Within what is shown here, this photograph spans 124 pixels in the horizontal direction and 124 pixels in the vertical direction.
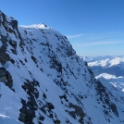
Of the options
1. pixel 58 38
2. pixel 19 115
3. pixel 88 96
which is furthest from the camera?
pixel 58 38

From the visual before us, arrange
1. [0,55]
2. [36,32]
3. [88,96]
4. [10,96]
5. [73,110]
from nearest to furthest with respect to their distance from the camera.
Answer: [10,96] < [0,55] < [73,110] < [88,96] < [36,32]

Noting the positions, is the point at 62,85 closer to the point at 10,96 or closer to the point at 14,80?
the point at 14,80

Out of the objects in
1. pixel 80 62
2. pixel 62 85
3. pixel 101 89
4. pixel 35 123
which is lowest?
pixel 35 123

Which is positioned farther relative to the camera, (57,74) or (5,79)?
(57,74)

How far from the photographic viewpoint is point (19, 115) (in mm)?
19672

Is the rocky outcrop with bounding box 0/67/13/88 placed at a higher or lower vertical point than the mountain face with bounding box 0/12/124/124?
lower

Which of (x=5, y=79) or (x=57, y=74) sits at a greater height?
(x=57, y=74)

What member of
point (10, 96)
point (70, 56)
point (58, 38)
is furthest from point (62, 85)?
point (10, 96)

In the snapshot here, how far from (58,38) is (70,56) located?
11344 mm

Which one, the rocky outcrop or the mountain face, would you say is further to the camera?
the mountain face

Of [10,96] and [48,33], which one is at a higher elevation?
[48,33]

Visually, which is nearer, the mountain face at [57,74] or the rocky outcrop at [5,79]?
the rocky outcrop at [5,79]

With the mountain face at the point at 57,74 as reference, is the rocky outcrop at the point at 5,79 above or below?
below

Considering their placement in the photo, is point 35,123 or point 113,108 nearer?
point 35,123
